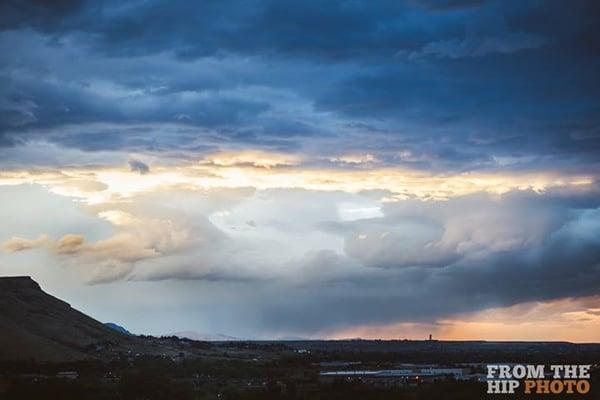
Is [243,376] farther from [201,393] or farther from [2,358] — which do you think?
[2,358]

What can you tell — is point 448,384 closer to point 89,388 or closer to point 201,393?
point 201,393

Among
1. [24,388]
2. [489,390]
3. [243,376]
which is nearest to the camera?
[489,390]

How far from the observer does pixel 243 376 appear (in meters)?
162

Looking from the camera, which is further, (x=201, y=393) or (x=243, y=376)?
(x=243, y=376)

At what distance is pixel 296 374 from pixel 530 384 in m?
74.2

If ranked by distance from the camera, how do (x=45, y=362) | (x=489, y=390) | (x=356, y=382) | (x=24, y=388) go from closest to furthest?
1. (x=489, y=390)
2. (x=24, y=388)
3. (x=356, y=382)
4. (x=45, y=362)

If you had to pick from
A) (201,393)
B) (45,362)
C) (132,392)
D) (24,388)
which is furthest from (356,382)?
(45,362)

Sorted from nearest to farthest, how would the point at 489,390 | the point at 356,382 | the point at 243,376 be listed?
the point at 489,390 → the point at 356,382 → the point at 243,376

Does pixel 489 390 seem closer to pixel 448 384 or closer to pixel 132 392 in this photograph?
pixel 448 384

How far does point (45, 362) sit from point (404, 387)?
96720 mm

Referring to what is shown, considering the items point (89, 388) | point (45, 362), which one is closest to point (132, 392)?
point (89, 388)

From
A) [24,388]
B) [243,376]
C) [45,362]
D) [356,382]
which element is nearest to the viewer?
[24,388]

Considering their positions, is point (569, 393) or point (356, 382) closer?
point (569, 393)

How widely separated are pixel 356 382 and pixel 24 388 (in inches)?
1894
